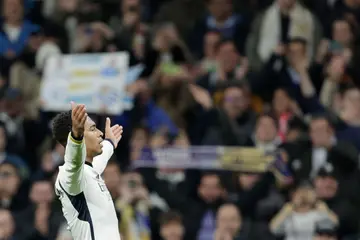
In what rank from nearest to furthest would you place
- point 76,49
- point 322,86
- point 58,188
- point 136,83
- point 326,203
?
point 58,188 → point 326,203 → point 322,86 → point 136,83 → point 76,49

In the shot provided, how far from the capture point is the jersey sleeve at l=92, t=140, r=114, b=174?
6.99 metres

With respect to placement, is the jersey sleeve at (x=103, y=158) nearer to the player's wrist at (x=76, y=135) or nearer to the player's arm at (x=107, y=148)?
the player's arm at (x=107, y=148)

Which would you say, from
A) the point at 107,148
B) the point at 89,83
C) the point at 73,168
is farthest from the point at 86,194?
the point at 89,83

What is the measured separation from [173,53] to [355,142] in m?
2.67

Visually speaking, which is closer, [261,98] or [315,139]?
[315,139]

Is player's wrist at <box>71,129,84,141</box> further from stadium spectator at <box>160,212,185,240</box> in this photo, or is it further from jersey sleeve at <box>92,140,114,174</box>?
stadium spectator at <box>160,212,185,240</box>

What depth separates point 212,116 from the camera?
1135 centimetres

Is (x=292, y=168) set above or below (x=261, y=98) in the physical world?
below

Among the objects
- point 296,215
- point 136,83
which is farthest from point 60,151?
point 296,215

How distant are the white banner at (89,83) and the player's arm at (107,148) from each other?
171 inches

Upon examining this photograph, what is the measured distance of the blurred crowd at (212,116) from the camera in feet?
34.2

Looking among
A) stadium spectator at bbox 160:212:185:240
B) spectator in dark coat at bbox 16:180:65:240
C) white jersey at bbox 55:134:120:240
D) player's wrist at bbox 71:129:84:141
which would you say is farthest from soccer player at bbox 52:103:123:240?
spectator in dark coat at bbox 16:180:65:240

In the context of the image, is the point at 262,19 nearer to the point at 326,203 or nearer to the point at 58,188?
the point at 326,203

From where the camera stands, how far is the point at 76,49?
1277 cm
